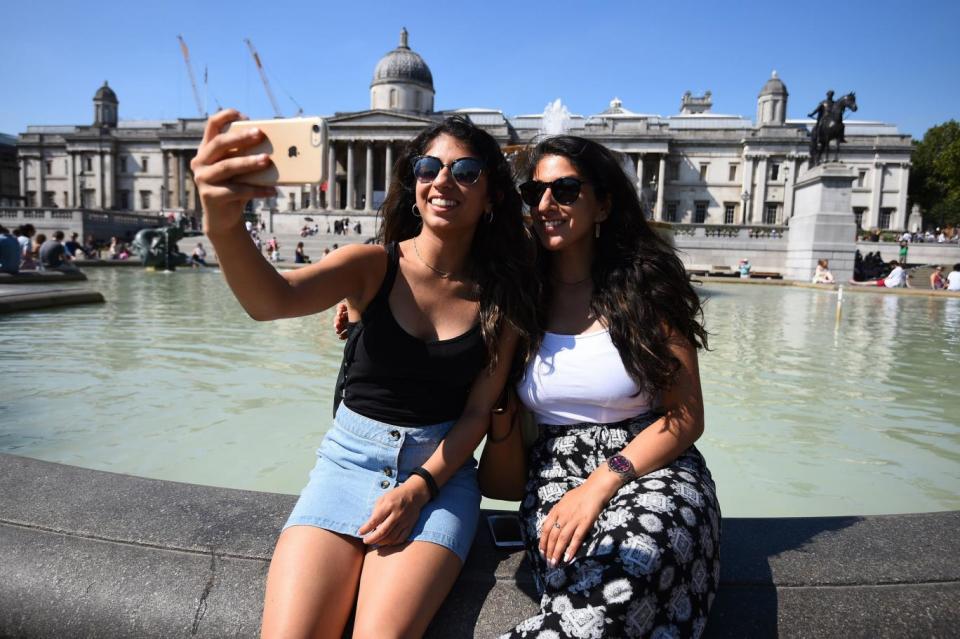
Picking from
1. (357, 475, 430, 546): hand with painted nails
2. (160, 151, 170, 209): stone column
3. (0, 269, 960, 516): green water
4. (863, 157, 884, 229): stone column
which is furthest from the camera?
(160, 151, 170, 209): stone column

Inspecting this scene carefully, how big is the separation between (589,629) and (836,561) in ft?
3.41

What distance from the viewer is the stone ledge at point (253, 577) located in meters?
1.94

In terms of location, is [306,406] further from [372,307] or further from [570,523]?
[570,523]

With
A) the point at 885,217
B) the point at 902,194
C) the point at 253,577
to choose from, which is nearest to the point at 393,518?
the point at 253,577

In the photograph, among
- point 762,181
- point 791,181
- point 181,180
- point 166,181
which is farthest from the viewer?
point 166,181

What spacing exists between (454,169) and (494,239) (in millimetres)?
350

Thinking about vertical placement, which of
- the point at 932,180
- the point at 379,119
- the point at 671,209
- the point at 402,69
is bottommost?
the point at 671,209

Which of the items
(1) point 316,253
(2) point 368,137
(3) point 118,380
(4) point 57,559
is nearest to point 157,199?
(2) point 368,137

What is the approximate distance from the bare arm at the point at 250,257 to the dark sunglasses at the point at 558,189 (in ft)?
2.03

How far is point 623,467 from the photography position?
2094 millimetres

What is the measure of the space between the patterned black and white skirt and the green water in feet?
6.34

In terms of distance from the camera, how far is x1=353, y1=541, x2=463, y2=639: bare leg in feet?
5.83

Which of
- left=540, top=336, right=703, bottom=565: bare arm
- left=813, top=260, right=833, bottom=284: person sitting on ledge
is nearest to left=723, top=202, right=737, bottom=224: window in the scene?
left=813, top=260, right=833, bottom=284: person sitting on ledge

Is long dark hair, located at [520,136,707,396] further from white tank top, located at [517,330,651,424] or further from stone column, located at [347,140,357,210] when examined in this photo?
stone column, located at [347,140,357,210]
